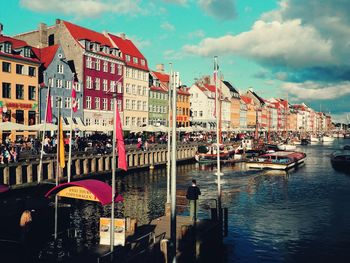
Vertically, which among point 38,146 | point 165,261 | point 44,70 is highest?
point 44,70

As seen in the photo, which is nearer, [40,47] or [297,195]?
[297,195]

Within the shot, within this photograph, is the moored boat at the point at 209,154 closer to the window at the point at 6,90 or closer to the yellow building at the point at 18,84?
the yellow building at the point at 18,84

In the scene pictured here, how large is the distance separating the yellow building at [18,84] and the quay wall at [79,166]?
14.6 meters

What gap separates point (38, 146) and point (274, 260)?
34.9 metres

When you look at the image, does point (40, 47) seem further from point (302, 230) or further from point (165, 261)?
point (165, 261)

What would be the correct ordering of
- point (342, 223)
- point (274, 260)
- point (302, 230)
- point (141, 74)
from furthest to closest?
point (141, 74) → point (342, 223) → point (302, 230) → point (274, 260)

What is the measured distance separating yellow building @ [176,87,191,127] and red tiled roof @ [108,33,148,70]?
19.0 meters

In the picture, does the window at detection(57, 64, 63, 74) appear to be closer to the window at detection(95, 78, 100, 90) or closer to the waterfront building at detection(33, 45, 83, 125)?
the waterfront building at detection(33, 45, 83, 125)

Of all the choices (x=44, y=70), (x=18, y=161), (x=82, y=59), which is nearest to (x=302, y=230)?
(x=18, y=161)

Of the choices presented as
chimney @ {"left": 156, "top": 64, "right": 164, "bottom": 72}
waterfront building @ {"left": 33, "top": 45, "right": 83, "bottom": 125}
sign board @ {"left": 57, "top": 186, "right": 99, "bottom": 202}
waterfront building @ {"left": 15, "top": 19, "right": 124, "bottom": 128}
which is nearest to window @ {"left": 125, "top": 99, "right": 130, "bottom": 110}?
waterfront building @ {"left": 15, "top": 19, "right": 124, "bottom": 128}

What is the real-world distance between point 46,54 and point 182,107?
4932 centimetres

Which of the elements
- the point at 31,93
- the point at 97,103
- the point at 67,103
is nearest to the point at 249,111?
the point at 97,103

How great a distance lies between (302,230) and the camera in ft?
88.8

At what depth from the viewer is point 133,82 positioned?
8831cm
